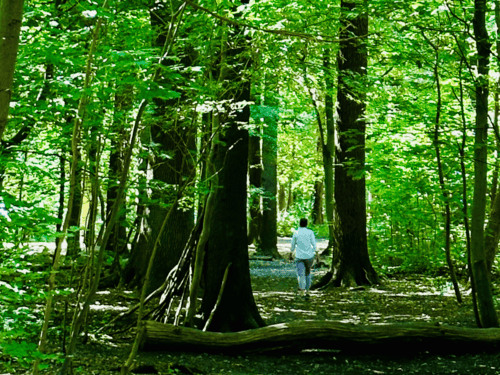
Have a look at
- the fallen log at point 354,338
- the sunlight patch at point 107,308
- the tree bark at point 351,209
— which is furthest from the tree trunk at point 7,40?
the tree bark at point 351,209

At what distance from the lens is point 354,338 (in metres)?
7.99

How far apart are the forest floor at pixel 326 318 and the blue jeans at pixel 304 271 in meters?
0.28

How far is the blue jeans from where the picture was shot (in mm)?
12724

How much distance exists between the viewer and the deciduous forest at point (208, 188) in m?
4.85

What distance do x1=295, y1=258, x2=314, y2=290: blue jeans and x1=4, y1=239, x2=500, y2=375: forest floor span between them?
0.92 ft

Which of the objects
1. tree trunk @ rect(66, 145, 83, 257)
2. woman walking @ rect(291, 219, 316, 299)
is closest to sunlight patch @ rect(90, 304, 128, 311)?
tree trunk @ rect(66, 145, 83, 257)

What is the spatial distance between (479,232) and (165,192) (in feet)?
14.5

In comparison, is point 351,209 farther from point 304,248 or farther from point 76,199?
point 76,199

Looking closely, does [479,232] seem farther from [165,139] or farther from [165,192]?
[165,139]

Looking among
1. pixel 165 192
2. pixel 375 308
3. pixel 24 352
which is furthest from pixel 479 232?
pixel 24 352

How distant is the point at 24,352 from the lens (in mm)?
3686

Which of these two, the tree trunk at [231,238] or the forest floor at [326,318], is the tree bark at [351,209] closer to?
the forest floor at [326,318]

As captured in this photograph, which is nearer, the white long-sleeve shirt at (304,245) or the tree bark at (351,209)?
the white long-sleeve shirt at (304,245)

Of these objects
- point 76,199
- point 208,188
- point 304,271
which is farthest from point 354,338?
point 304,271
